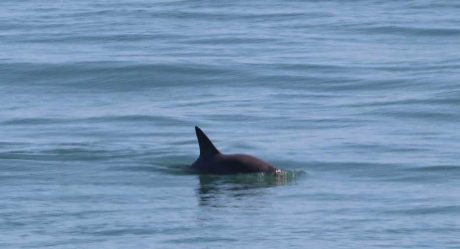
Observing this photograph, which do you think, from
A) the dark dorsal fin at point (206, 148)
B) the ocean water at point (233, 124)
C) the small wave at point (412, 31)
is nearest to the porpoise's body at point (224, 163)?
the dark dorsal fin at point (206, 148)

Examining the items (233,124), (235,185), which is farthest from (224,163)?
(233,124)

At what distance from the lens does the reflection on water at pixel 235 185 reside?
16.7 meters

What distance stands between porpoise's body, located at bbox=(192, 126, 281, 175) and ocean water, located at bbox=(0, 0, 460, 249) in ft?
0.51

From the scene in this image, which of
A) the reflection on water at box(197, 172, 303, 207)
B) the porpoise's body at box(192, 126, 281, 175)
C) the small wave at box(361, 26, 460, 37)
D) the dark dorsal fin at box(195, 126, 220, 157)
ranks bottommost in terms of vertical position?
the reflection on water at box(197, 172, 303, 207)

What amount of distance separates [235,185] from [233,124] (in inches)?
184

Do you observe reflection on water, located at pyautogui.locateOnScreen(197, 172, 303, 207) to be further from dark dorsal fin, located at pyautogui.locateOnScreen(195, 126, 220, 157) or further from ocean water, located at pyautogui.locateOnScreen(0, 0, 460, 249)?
dark dorsal fin, located at pyautogui.locateOnScreen(195, 126, 220, 157)

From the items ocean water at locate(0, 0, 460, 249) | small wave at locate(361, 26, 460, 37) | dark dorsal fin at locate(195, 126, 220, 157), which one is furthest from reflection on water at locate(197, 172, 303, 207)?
small wave at locate(361, 26, 460, 37)

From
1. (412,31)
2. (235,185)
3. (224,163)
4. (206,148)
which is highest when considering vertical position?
(412,31)

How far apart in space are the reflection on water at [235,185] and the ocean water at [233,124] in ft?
0.09

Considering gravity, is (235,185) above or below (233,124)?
below

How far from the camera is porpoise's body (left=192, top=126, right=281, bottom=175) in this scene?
18.0 meters

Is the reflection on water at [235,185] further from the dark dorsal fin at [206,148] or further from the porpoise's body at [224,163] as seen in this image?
the dark dorsal fin at [206,148]

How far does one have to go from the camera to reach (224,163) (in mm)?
18047

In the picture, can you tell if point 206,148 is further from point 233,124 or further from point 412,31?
point 412,31
